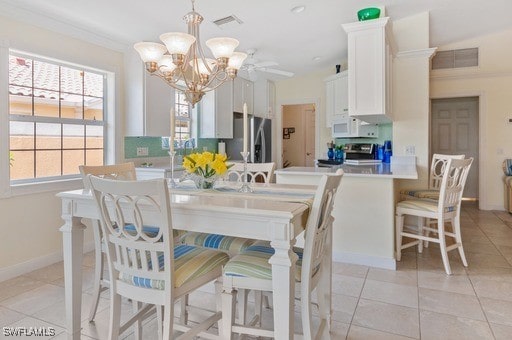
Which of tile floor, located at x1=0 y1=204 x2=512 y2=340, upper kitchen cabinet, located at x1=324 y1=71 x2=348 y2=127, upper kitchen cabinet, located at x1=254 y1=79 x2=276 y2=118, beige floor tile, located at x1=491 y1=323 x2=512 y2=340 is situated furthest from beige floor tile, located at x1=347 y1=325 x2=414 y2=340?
upper kitchen cabinet, located at x1=254 y1=79 x2=276 y2=118

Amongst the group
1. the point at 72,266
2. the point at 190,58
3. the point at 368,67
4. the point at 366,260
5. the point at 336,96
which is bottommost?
the point at 366,260

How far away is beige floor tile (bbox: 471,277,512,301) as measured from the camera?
8.26 feet

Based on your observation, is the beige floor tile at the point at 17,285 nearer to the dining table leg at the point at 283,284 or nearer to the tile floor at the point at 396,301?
the tile floor at the point at 396,301

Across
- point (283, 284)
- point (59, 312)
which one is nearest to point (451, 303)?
point (283, 284)

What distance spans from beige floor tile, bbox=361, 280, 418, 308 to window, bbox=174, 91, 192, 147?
3.22m

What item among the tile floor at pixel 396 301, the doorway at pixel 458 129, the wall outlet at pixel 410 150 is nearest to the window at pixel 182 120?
the tile floor at pixel 396 301

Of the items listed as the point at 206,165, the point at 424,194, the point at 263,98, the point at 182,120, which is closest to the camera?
the point at 206,165

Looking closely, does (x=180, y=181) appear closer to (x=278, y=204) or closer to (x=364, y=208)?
(x=278, y=204)

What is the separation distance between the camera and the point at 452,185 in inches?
120

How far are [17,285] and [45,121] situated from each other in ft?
4.88

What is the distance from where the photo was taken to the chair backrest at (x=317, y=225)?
1488 millimetres

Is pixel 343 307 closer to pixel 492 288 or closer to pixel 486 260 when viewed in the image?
pixel 492 288

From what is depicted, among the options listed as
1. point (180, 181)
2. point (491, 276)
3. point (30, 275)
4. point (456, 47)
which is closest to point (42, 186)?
point (30, 275)

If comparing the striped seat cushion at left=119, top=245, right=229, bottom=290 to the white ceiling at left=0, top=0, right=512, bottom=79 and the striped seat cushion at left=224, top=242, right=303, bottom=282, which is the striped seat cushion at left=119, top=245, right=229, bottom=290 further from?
the white ceiling at left=0, top=0, right=512, bottom=79
